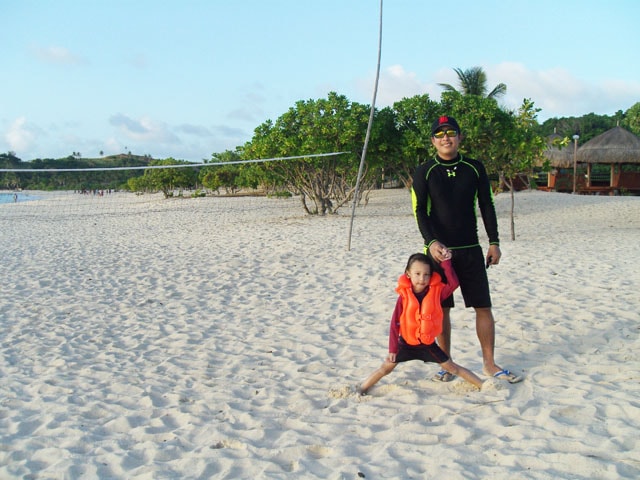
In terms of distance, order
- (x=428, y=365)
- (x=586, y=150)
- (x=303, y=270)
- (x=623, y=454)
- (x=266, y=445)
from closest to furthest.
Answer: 1. (x=623, y=454)
2. (x=266, y=445)
3. (x=428, y=365)
4. (x=303, y=270)
5. (x=586, y=150)

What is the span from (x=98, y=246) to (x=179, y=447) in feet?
29.2

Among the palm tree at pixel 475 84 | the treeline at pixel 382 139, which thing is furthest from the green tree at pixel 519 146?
the palm tree at pixel 475 84

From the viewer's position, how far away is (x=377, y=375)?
11.2 feet

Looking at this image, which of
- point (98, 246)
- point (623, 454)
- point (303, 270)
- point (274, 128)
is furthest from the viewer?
point (274, 128)

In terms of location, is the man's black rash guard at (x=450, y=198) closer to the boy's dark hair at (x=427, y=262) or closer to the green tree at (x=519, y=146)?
the boy's dark hair at (x=427, y=262)

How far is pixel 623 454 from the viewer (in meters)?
2.50

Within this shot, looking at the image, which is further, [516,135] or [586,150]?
[586,150]

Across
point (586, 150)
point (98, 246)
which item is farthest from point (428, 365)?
point (586, 150)

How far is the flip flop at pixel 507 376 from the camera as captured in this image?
11.3 feet

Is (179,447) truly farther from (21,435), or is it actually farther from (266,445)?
(21,435)

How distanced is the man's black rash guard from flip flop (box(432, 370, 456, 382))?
874 millimetres

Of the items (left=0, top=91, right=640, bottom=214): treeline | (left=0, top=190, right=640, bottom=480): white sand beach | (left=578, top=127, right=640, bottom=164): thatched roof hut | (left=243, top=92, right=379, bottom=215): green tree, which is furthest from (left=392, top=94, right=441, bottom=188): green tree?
(left=578, top=127, right=640, bottom=164): thatched roof hut

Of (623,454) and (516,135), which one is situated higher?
(516,135)

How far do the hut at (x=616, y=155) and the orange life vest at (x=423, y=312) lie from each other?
23.9m
